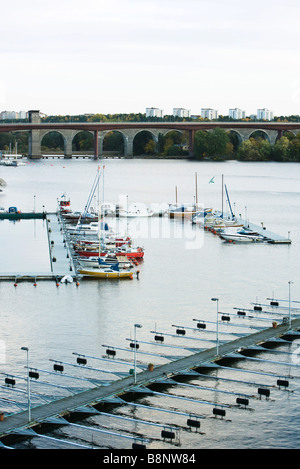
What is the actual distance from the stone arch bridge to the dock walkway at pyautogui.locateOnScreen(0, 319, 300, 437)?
8710 cm

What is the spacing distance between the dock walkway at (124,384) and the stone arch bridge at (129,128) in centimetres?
8710

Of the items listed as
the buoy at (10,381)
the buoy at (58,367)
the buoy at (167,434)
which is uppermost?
the buoy at (58,367)

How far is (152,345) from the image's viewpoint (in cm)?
2159

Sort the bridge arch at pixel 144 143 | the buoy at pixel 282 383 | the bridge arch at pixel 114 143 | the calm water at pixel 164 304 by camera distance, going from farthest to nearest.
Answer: the bridge arch at pixel 114 143, the bridge arch at pixel 144 143, the buoy at pixel 282 383, the calm water at pixel 164 304

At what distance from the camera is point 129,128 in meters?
116

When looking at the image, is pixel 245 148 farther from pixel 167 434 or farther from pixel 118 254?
pixel 167 434

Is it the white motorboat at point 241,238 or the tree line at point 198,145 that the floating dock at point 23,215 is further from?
the tree line at point 198,145

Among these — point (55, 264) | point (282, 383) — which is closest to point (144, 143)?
point (55, 264)

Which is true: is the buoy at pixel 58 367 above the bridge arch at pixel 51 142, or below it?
below

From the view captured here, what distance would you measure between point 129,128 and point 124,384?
325 ft

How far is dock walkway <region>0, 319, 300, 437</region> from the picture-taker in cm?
1614

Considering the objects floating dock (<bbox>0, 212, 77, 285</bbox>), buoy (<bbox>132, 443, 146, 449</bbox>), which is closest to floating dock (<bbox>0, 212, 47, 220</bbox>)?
floating dock (<bbox>0, 212, 77, 285</bbox>)

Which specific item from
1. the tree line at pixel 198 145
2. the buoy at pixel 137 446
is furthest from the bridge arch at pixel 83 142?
the buoy at pixel 137 446

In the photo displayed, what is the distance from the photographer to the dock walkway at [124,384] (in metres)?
16.1
